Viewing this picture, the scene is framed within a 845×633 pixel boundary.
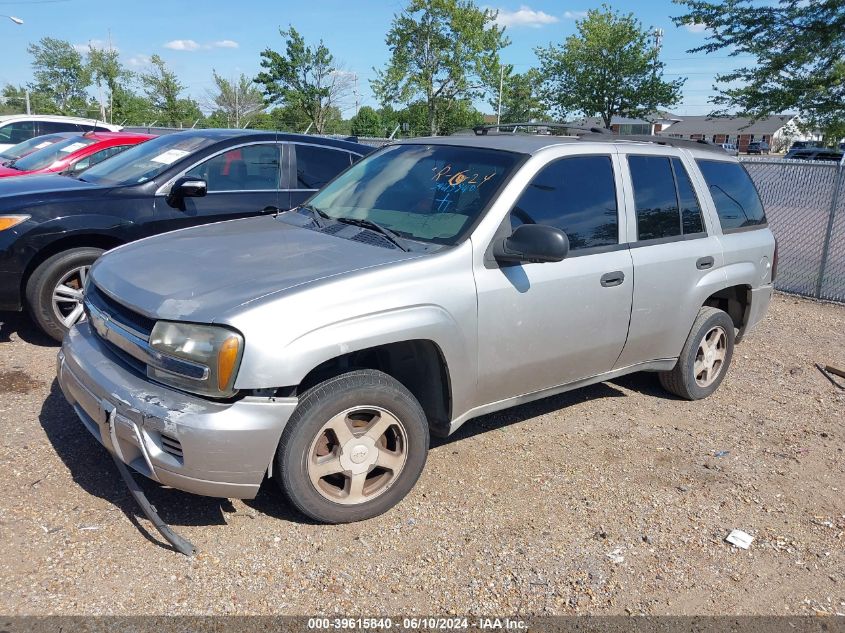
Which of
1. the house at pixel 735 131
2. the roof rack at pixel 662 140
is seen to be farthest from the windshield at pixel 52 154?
the house at pixel 735 131

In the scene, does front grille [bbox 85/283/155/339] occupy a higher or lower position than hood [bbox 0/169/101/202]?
lower

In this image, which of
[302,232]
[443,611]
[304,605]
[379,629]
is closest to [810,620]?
[443,611]

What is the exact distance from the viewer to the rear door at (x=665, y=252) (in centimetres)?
436

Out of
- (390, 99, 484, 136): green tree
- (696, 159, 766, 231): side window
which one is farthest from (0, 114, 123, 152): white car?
(390, 99, 484, 136): green tree

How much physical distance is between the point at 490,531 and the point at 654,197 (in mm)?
2447

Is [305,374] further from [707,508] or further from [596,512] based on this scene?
[707,508]

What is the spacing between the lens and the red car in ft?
29.4

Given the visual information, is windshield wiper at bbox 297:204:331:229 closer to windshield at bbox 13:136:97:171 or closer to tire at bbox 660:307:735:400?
tire at bbox 660:307:735:400

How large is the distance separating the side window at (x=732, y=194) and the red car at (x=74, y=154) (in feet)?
22.3

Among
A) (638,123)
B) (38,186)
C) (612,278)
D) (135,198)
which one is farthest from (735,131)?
(38,186)

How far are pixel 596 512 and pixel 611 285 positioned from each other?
131 cm

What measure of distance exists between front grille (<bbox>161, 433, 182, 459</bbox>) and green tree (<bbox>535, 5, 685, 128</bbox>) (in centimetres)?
3770

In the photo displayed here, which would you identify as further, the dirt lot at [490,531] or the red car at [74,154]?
the red car at [74,154]

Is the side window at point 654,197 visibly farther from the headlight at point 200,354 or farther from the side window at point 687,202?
the headlight at point 200,354
